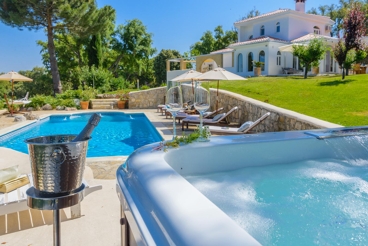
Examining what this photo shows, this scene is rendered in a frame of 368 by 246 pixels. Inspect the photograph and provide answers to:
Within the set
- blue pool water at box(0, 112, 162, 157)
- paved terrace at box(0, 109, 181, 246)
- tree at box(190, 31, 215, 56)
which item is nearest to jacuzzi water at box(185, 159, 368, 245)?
paved terrace at box(0, 109, 181, 246)

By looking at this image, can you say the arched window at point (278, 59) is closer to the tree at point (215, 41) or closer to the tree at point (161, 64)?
the tree at point (215, 41)

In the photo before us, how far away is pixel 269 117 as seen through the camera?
778 centimetres

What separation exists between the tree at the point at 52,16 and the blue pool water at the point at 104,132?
28.4 feet

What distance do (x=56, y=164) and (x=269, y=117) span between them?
6878 mm

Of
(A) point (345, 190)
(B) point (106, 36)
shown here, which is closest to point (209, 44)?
(B) point (106, 36)

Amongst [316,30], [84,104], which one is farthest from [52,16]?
[316,30]

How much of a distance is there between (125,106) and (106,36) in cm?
1377

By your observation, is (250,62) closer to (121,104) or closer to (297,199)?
(121,104)

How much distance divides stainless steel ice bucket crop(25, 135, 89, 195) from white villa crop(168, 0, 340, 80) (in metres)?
20.6

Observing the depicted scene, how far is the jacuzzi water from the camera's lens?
8.06 feet

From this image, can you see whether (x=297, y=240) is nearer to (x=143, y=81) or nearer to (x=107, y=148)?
(x=107, y=148)

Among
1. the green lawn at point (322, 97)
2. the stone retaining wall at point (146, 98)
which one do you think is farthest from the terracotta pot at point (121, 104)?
the green lawn at point (322, 97)

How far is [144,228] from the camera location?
1597 millimetres

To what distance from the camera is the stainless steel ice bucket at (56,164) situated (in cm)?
153
